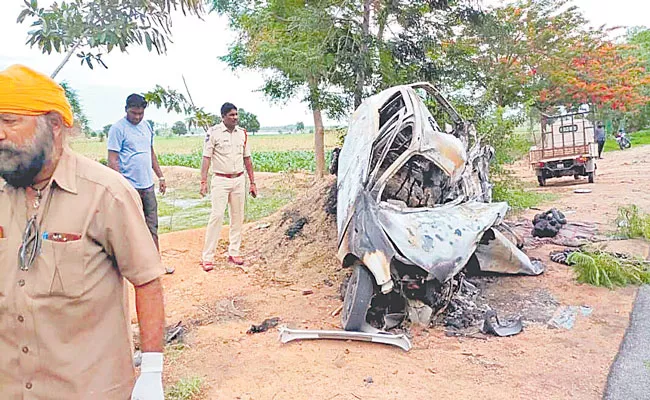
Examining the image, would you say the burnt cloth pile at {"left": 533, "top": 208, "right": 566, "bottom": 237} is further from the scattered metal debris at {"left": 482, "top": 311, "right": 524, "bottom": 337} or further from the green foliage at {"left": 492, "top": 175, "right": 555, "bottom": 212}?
the scattered metal debris at {"left": 482, "top": 311, "right": 524, "bottom": 337}

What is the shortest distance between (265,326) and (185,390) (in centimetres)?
147

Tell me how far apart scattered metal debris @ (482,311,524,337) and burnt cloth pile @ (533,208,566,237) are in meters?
3.81

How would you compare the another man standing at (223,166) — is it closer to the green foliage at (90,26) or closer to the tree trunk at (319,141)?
the green foliage at (90,26)

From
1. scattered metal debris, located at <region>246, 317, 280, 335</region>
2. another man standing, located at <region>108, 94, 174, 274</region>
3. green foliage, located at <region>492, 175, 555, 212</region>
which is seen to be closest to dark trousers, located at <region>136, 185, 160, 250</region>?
another man standing, located at <region>108, 94, 174, 274</region>

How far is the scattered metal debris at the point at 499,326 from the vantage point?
16.5 feet

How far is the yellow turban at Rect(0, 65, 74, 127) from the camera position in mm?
1800

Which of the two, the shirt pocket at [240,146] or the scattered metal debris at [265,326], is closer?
the scattered metal debris at [265,326]

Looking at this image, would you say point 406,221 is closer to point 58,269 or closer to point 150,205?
point 150,205

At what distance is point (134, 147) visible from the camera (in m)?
6.07

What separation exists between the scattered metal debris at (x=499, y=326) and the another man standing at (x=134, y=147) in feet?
12.1

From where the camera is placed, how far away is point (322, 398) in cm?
383

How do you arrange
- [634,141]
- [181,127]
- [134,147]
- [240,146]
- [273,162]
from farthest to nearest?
[634,141], [273,162], [181,127], [240,146], [134,147]

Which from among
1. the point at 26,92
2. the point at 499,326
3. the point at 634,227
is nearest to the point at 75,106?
the point at 499,326

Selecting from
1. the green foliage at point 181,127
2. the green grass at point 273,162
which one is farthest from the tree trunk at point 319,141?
the green grass at point 273,162
